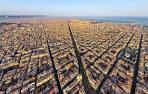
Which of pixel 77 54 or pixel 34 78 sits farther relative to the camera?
pixel 77 54

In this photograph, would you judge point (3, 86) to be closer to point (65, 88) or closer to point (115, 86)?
point (65, 88)

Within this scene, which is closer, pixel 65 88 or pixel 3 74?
pixel 65 88

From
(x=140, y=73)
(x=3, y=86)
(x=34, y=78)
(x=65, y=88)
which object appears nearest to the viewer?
(x=65, y=88)

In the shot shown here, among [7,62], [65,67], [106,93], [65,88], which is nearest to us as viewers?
[106,93]

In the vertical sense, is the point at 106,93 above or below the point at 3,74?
above

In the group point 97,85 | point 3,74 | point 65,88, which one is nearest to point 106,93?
point 97,85

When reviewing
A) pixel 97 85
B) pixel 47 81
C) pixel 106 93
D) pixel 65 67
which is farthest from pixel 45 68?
pixel 106 93

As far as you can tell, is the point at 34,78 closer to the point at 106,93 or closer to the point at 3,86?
the point at 3,86

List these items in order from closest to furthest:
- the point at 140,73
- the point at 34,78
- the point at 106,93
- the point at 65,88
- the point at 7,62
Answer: the point at 106,93, the point at 65,88, the point at 34,78, the point at 140,73, the point at 7,62

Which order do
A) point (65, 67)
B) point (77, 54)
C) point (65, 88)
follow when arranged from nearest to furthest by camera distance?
point (65, 88), point (65, 67), point (77, 54)
